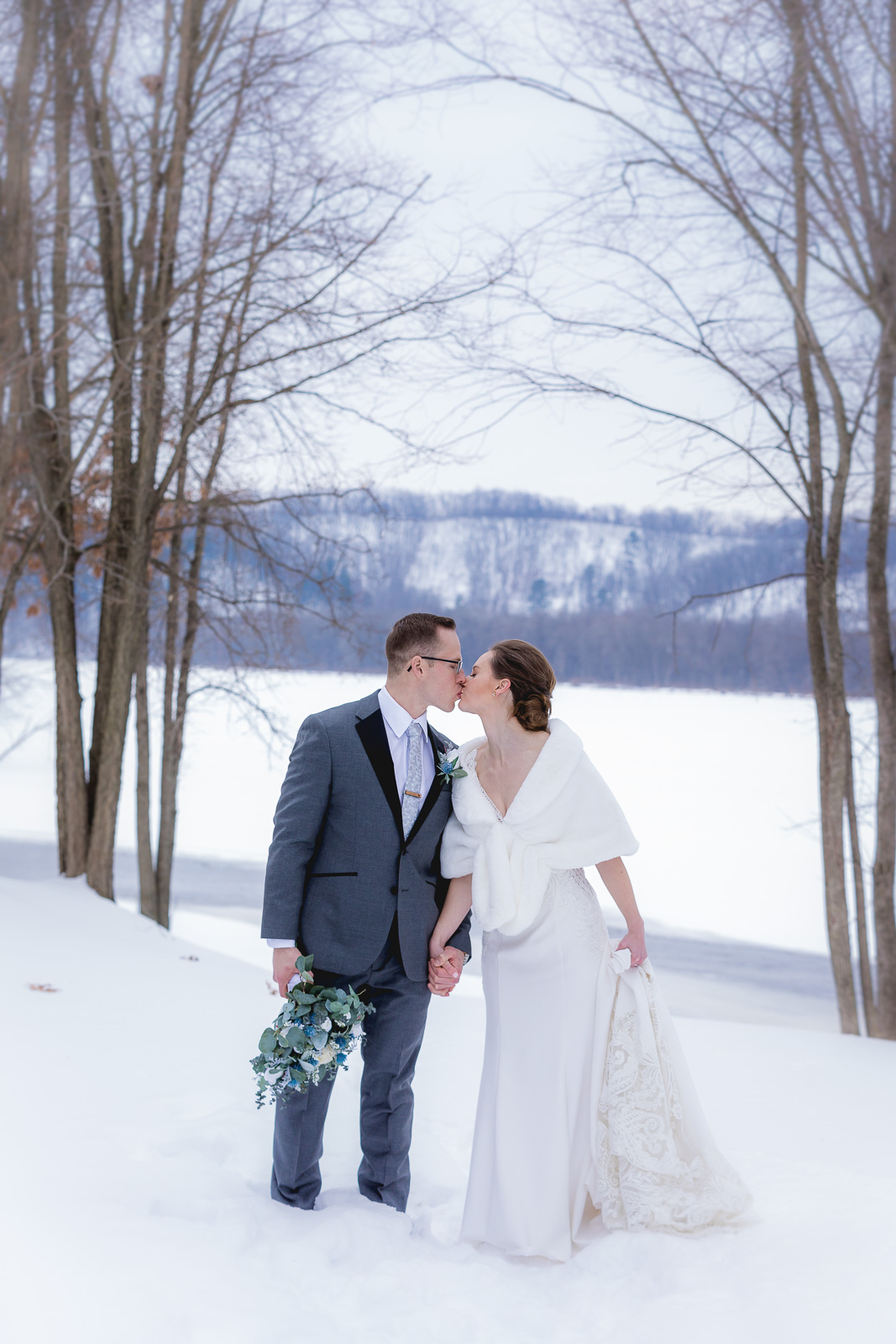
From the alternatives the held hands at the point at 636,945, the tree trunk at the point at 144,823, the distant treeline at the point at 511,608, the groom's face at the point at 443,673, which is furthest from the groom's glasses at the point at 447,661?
the tree trunk at the point at 144,823

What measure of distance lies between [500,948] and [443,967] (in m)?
0.16

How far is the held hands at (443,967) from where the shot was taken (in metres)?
2.52

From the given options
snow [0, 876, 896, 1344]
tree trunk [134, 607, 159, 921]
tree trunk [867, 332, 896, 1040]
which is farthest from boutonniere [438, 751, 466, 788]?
tree trunk [134, 607, 159, 921]

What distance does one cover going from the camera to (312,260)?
6766 mm

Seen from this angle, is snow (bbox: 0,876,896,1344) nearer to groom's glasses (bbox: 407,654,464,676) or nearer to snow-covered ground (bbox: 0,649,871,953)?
groom's glasses (bbox: 407,654,464,676)

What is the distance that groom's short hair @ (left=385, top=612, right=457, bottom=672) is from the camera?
2.44 metres

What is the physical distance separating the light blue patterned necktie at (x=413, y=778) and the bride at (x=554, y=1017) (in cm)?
10

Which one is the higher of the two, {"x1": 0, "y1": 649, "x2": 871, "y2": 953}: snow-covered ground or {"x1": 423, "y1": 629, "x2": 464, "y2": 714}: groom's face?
{"x1": 423, "y1": 629, "x2": 464, "y2": 714}: groom's face

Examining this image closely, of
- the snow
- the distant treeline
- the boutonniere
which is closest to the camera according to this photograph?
the snow

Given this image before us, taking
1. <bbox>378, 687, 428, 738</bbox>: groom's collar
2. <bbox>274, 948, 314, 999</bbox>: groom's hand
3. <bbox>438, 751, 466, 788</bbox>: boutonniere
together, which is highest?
<bbox>378, 687, 428, 738</bbox>: groom's collar

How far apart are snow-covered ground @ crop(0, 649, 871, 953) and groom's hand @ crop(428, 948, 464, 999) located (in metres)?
4.62

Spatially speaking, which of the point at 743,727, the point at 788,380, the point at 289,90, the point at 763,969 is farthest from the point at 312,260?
the point at 743,727

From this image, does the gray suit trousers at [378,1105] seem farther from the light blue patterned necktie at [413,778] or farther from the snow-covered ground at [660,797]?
the snow-covered ground at [660,797]

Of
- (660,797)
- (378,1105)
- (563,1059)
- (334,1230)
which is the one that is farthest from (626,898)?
(660,797)
